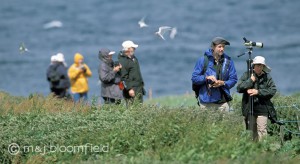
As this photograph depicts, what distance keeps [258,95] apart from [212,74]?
864mm

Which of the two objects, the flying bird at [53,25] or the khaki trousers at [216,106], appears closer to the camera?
the khaki trousers at [216,106]

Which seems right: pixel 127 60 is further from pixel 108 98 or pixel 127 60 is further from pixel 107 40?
pixel 107 40

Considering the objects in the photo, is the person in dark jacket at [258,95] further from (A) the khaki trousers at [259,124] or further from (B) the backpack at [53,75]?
(B) the backpack at [53,75]

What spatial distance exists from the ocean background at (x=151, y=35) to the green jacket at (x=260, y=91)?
85.7 feet

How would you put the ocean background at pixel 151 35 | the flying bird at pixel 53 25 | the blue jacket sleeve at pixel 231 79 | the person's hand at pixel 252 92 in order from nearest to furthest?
the person's hand at pixel 252 92, the blue jacket sleeve at pixel 231 79, the ocean background at pixel 151 35, the flying bird at pixel 53 25

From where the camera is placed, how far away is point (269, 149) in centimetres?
1411

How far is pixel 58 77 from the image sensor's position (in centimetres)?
2505

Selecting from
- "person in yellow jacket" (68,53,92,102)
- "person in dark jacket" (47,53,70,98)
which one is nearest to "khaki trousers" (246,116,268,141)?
"person in yellow jacket" (68,53,92,102)

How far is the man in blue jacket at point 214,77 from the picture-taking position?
1639cm

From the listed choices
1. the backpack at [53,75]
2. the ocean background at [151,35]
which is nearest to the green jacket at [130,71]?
the backpack at [53,75]

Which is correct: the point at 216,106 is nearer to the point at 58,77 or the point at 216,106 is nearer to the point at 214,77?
the point at 214,77

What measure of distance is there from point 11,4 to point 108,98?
51.6m

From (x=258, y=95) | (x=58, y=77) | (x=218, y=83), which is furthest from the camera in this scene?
(x=58, y=77)

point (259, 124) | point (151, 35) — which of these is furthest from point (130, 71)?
point (151, 35)
